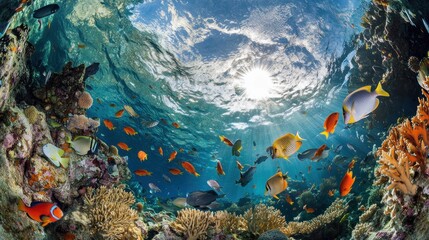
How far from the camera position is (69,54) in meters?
18.2

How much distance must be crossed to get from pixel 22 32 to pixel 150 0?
762 cm

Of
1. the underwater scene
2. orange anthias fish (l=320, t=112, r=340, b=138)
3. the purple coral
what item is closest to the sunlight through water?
the underwater scene

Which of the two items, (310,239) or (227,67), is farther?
(227,67)

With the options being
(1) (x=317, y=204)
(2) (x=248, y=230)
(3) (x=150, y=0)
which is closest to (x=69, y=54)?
(3) (x=150, y=0)

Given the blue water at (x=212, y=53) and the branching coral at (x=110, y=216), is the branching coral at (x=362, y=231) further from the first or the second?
the blue water at (x=212, y=53)

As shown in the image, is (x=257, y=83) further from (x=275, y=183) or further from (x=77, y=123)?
(x=275, y=183)

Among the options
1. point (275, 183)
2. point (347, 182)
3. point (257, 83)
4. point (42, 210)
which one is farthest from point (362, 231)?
point (257, 83)

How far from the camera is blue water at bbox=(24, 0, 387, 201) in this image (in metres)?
12.5

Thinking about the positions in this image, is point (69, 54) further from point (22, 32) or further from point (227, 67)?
point (22, 32)

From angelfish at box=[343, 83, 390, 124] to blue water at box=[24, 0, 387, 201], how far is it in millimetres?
9014

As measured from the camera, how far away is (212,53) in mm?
14461

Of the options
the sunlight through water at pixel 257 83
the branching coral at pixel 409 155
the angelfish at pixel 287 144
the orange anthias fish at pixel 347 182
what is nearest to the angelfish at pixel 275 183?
the angelfish at pixel 287 144

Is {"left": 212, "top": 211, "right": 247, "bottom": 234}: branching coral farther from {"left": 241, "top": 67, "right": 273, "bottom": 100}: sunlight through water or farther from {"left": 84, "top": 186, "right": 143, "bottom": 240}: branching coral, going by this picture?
{"left": 241, "top": 67, "right": 273, "bottom": 100}: sunlight through water

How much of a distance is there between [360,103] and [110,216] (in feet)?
17.3
